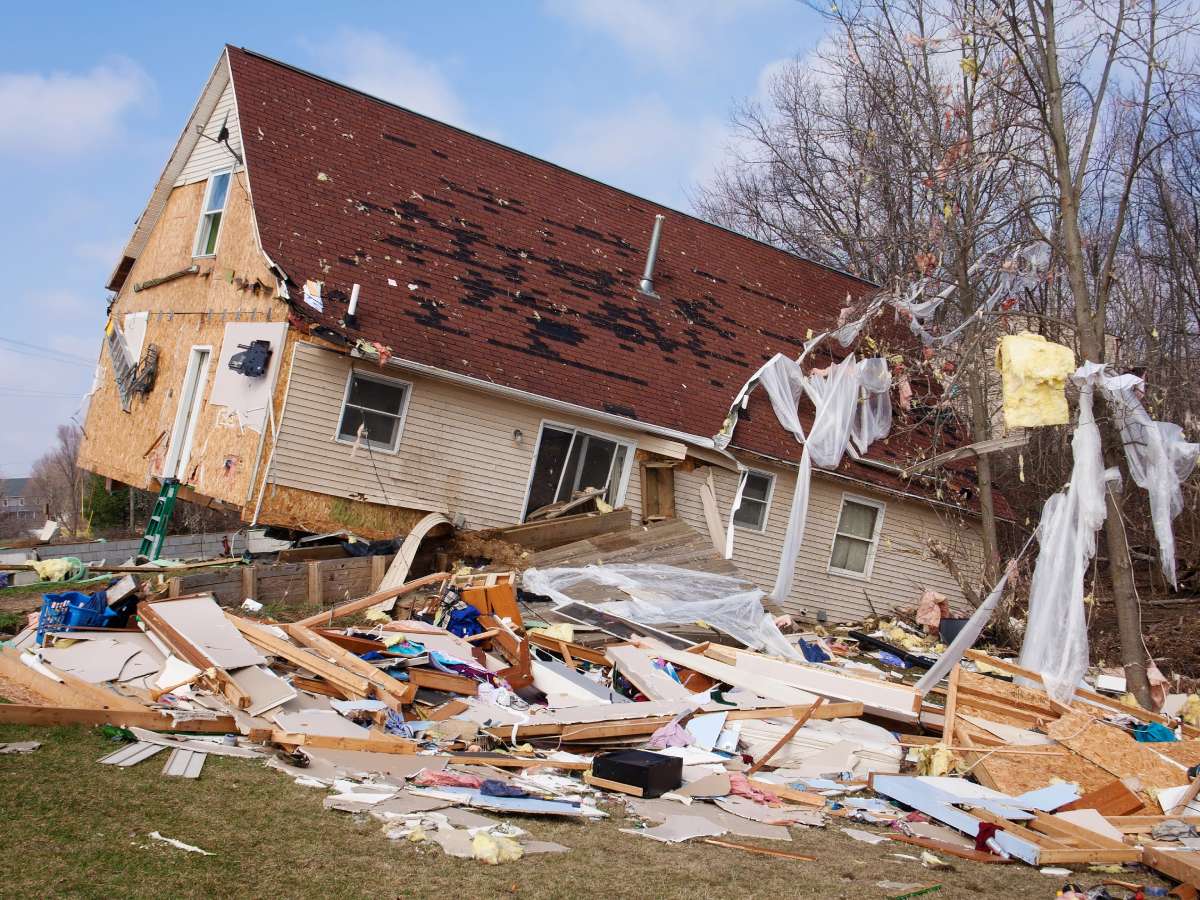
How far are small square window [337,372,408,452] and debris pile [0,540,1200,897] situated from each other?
11.4 feet

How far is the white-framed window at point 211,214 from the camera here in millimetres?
17219

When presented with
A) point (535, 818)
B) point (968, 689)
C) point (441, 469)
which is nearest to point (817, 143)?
point (441, 469)

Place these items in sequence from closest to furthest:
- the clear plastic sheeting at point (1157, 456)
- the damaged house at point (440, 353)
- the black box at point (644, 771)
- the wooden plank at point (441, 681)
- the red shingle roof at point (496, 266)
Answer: the black box at point (644, 771) → the wooden plank at point (441, 681) → the clear plastic sheeting at point (1157, 456) → the damaged house at point (440, 353) → the red shingle roof at point (496, 266)

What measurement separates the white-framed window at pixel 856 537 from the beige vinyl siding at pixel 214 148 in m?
10.8

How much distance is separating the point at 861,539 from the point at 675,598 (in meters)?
6.07

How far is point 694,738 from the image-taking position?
351 inches

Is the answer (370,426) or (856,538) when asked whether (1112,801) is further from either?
(856,538)

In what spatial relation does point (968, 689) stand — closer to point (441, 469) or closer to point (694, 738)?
point (694, 738)

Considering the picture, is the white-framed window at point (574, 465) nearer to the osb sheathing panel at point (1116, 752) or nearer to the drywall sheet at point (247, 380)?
the drywall sheet at point (247, 380)

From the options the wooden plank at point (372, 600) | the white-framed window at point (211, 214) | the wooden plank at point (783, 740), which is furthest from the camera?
the white-framed window at point (211, 214)

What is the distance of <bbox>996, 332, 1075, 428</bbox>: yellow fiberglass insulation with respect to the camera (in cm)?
1171

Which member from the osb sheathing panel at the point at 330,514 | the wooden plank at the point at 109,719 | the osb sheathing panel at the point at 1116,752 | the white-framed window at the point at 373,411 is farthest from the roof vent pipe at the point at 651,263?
the wooden plank at the point at 109,719

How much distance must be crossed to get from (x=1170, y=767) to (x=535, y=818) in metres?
5.52

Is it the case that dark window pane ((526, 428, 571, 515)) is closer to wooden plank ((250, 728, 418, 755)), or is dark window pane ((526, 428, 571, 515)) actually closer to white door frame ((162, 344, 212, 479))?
white door frame ((162, 344, 212, 479))
